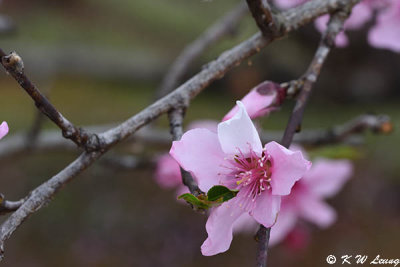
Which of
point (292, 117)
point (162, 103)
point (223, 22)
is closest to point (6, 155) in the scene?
point (223, 22)

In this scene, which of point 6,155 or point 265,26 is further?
point 6,155

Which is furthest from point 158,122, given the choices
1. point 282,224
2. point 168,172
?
point 282,224

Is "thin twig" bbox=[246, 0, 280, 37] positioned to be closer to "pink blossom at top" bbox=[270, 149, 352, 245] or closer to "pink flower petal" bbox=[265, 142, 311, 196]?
"pink flower petal" bbox=[265, 142, 311, 196]

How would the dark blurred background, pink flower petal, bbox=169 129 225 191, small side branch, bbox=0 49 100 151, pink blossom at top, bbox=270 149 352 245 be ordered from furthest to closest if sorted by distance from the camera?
1. the dark blurred background
2. pink blossom at top, bbox=270 149 352 245
3. pink flower petal, bbox=169 129 225 191
4. small side branch, bbox=0 49 100 151

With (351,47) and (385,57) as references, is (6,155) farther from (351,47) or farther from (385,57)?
(385,57)

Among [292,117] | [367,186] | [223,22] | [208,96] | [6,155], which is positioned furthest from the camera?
[208,96]

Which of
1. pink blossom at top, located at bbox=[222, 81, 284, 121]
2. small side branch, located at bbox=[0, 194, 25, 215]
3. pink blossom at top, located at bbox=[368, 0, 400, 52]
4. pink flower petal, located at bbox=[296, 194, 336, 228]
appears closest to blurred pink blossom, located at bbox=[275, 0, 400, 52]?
pink blossom at top, located at bbox=[368, 0, 400, 52]
